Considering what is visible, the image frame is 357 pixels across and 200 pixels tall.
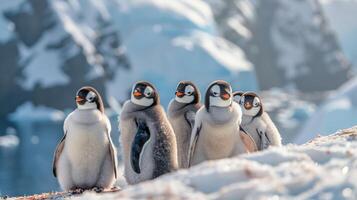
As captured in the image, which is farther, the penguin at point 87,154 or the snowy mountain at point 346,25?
the snowy mountain at point 346,25

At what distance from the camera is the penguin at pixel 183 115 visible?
993 centimetres

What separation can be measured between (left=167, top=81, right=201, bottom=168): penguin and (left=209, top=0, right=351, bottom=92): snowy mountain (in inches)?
5833

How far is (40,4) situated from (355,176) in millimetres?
101721

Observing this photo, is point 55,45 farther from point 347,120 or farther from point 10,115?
point 347,120

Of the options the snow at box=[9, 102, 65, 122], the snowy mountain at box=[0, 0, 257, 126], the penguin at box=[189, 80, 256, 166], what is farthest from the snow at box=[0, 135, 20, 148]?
the penguin at box=[189, 80, 256, 166]

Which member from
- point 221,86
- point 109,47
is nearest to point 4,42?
point 109,47

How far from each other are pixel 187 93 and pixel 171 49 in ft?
296

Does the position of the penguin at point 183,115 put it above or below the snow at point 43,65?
below

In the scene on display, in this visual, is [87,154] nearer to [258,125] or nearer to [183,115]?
[183,115]

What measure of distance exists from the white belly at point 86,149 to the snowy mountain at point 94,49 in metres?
78.1

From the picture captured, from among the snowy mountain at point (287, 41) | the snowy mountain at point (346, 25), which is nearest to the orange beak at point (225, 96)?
the snowy mountain at point (287, 41)

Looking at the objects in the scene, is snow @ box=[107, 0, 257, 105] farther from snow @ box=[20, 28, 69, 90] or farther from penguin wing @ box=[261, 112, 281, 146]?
penguin wing @ box=[261, 112, 281, 146]

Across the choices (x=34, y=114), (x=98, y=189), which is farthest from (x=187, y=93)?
(x=34, y=114)

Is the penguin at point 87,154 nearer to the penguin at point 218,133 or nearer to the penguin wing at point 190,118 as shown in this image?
the penguin at point 218,133
